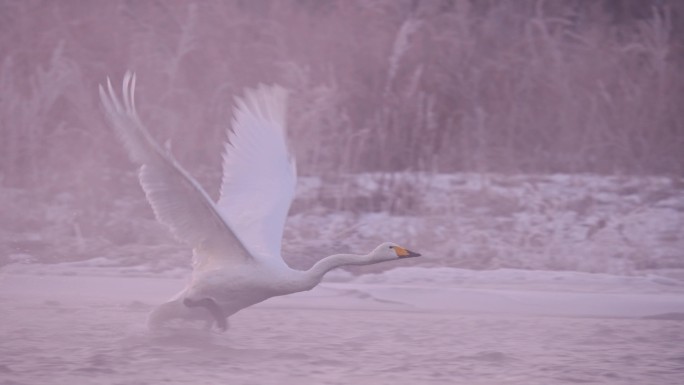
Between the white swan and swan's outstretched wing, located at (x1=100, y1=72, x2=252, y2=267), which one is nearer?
swan's outstretched wing, located at (x1=100, y1=72, x2=252, y2=267)

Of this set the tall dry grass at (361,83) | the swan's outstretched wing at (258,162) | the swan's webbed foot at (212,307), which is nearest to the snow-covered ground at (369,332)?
the swan's webbed foot at (212,307)

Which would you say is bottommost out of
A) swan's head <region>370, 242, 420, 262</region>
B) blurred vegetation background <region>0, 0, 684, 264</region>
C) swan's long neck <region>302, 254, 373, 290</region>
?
swan's long neck <region>302, 254, 373, 290</region>

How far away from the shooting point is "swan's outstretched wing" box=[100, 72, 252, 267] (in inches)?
218

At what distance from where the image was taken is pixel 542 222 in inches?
381

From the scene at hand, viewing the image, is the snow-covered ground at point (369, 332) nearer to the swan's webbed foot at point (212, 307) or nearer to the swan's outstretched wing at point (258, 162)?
the swan's webbed foot at point (212, 307)

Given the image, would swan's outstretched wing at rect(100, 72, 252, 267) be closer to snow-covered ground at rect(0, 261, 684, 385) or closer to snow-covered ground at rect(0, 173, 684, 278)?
snow-covered ground at rect(0, 261, 684, 385)

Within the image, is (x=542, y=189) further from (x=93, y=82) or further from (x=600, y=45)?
(x=93, y=82)

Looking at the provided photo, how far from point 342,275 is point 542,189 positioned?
3119 mm

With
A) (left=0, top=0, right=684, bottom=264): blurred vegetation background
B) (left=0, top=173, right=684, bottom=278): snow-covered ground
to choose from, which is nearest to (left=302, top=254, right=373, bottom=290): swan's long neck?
(left=0, top=173, right=684, bottom=278): snow-covered ground

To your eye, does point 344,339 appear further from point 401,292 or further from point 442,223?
point 442,223

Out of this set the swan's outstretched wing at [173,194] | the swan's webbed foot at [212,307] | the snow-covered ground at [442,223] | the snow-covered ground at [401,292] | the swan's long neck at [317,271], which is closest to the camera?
the swan's outstretched wing at [173,194]

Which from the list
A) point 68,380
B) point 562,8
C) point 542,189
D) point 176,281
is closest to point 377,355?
point 68,380

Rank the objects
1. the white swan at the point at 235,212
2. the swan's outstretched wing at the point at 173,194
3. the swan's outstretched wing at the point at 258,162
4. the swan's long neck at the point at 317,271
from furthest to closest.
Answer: the swan's outstretched wing at the point at 258,162
the swan's long neck at the point at 317,271
the white swan at the point at 235,212
the swan's outstretched wing at the point at 173,194

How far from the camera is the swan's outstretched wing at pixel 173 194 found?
5.54 m
